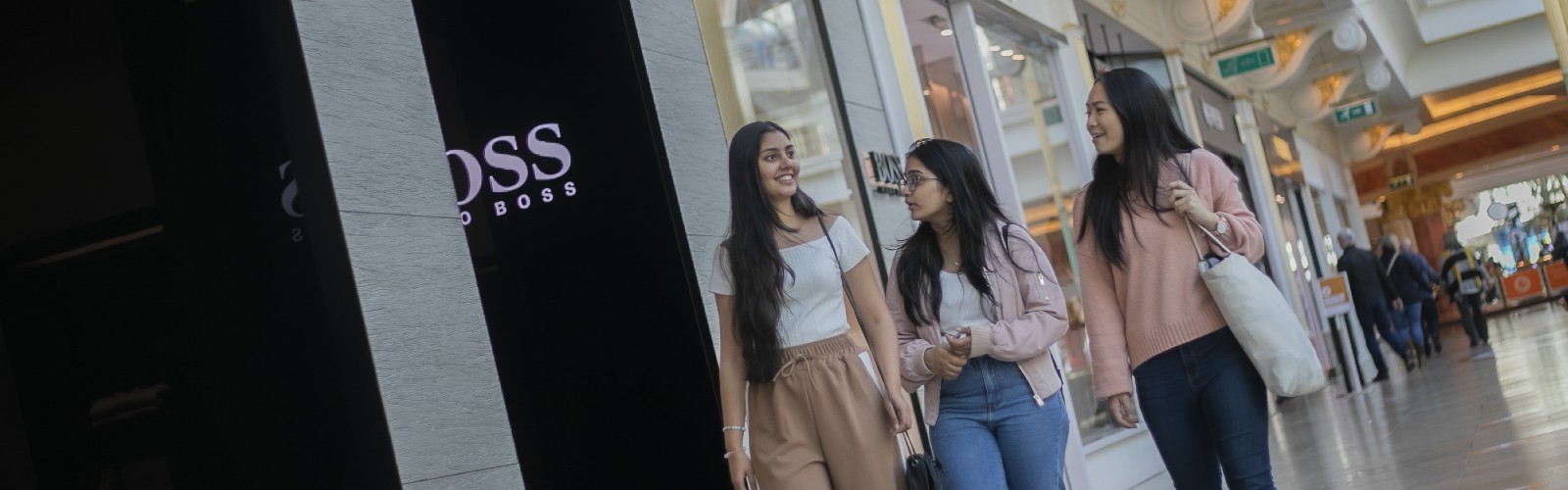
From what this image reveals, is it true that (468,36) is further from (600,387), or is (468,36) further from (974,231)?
(974,231)

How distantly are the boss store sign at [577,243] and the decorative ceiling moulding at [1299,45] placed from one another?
11.9 m

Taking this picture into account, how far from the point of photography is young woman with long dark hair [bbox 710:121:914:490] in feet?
10.2

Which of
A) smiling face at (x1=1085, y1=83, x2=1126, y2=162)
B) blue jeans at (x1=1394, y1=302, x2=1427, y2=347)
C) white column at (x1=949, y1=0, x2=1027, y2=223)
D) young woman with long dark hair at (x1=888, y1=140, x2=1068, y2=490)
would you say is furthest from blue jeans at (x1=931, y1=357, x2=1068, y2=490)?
blue jeans at (x1=1394, y1=302, x2=1427, y2=347)

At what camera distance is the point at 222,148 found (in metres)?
4.01

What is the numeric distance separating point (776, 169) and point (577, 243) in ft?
6.16

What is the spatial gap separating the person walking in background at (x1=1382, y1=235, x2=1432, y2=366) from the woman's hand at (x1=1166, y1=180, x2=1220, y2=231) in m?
12.9

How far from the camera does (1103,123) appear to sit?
10.7ft

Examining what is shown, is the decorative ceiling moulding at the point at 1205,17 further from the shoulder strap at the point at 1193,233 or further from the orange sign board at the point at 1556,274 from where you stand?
the orange sign board at the point at 1556,274

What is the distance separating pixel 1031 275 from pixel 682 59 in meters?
2.06

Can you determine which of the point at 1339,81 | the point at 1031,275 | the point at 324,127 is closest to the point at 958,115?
the point at 1031,275

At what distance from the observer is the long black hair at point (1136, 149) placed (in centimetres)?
324

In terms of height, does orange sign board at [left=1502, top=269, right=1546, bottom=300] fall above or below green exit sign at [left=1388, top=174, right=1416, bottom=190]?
below

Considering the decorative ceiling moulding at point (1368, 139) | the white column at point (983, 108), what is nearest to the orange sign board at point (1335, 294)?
the white column at point (983, 108)

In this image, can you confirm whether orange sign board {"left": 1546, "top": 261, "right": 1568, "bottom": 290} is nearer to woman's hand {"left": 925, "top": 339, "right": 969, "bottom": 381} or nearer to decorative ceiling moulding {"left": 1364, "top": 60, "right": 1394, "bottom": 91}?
decorative ceiling moulding {"left": 1364, "top": 60, "right": 1394, "bottom": 91}
